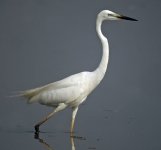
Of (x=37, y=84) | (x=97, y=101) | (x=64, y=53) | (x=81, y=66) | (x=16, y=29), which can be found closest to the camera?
(x=97, y=101)

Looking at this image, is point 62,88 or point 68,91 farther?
point 62,88

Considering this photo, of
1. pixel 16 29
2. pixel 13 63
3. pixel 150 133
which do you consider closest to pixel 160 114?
pixel 150 133

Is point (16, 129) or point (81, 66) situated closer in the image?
point (16, 129)

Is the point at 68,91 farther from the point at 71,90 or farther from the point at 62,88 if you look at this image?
the point at 62,88

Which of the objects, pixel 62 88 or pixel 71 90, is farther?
pixel 62 88

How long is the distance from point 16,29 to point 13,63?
90.6 inches

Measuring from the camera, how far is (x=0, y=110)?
11.8m

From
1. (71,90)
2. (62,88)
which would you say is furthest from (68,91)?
(62,88)

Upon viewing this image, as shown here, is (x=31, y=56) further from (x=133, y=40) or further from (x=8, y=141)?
(x=8, y=141)

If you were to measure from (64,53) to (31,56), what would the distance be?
2.89ft

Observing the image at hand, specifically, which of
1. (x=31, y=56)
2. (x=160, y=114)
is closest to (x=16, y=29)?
(x=31, y=56)

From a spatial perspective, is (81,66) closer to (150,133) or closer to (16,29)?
(16,29)

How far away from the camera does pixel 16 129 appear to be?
1026cm

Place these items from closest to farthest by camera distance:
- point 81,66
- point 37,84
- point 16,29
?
point 37,84 < point 81,66 < point 16,29
